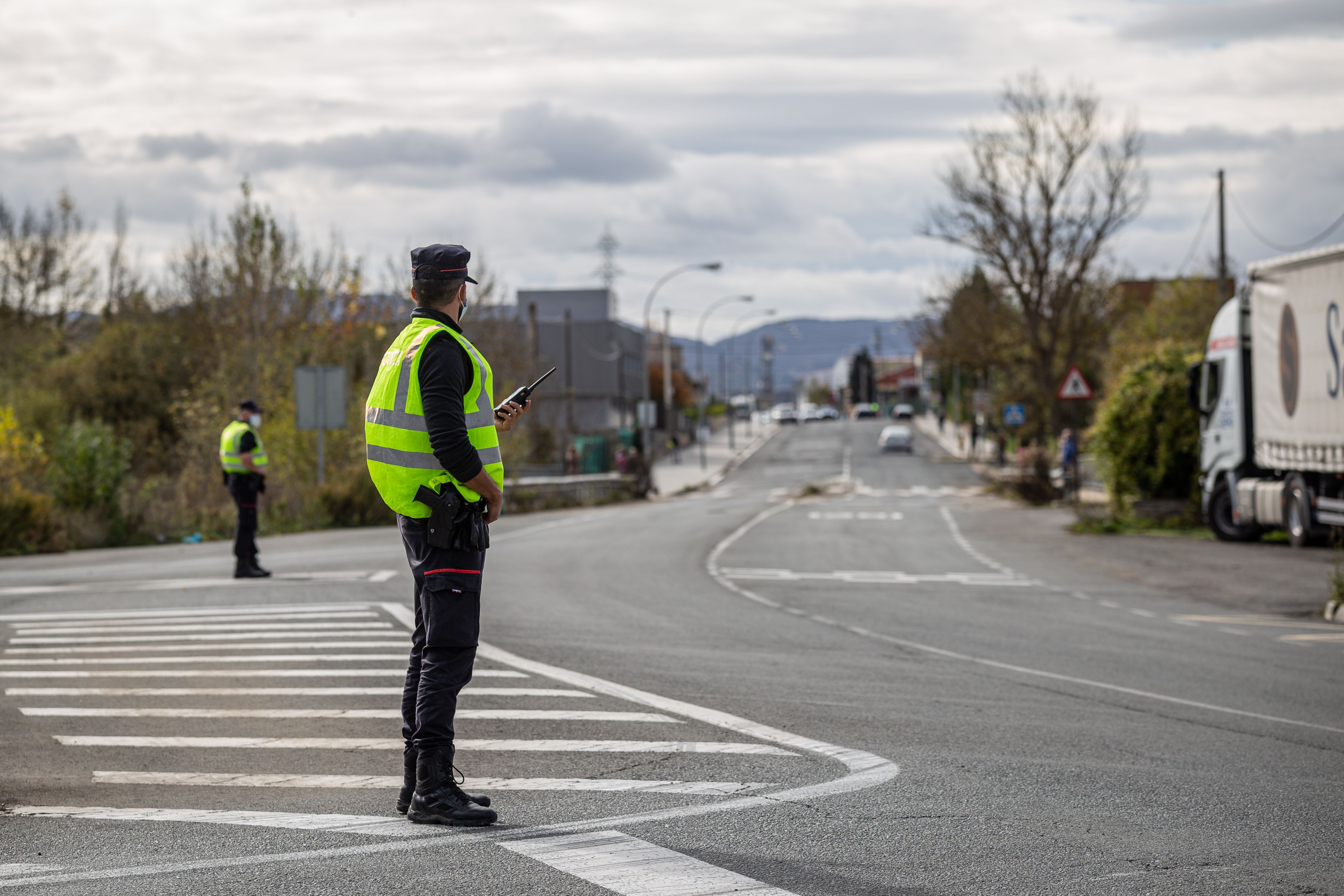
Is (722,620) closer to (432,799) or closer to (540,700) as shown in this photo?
(540,700)

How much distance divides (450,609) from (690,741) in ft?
7.00

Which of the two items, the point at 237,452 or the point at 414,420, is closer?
the point at 414,420

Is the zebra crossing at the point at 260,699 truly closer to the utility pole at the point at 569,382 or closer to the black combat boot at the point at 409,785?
the black combat boot at the point at 409,785

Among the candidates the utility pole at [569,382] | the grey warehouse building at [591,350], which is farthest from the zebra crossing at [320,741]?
the grey warehouse building at [591,350]

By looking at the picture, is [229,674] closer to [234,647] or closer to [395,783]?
[234,647]

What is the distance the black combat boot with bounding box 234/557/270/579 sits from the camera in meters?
15.7

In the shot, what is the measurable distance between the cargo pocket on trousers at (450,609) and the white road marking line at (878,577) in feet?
39.5

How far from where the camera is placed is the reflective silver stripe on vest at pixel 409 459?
194 inches

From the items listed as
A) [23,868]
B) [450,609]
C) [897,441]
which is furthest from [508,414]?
[897,441]

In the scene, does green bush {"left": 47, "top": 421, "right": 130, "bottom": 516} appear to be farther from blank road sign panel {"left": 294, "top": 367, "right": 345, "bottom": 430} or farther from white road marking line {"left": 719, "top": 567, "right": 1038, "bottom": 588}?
white road marking line {"left": 719, "top": 567, "right": 1038, "bottom": 588}

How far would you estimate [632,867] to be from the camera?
4.45 meters

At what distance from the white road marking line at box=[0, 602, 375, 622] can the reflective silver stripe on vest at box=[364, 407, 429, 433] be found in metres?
7.39

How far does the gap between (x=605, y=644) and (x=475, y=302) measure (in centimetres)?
4185

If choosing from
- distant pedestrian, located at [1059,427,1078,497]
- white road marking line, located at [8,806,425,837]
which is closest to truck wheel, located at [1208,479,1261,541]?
distant pedestrian, located at [1059,427,1078,497]
